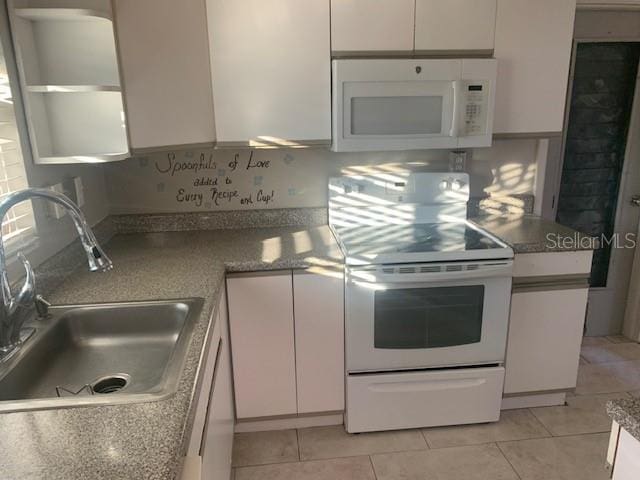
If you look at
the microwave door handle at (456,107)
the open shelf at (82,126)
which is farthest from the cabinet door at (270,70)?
the microwave door handle at (456,107)

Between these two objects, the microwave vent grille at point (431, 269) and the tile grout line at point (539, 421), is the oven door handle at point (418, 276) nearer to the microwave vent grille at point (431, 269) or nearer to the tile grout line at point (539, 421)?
Answer: the microwave vent grille at point (431, 269)

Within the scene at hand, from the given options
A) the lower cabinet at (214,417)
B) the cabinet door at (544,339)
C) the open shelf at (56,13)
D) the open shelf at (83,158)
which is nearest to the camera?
the lower cabinet at (214,417)

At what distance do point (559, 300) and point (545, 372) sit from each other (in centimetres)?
38

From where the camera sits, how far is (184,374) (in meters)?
1.14

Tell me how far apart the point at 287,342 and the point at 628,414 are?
4.80 feet

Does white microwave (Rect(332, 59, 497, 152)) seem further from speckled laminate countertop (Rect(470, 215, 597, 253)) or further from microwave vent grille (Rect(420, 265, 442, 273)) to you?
microwave vent grille (Rect(420, 265, 442, 273))

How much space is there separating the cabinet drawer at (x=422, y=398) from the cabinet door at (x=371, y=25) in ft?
4.82

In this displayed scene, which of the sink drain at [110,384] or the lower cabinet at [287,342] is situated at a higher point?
the sink drain at [110,384]

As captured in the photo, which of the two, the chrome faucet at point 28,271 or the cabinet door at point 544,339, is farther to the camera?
the cabinet door at point 544,339

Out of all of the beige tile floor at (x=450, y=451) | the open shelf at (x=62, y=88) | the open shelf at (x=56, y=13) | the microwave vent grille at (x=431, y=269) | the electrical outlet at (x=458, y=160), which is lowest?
the beige tile floor at (x=450, y=451)

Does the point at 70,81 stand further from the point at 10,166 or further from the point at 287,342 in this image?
the point at 287,342

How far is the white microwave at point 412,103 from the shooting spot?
2.11 m

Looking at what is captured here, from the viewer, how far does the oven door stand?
6.72ft

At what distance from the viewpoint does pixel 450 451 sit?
2.17 meters
